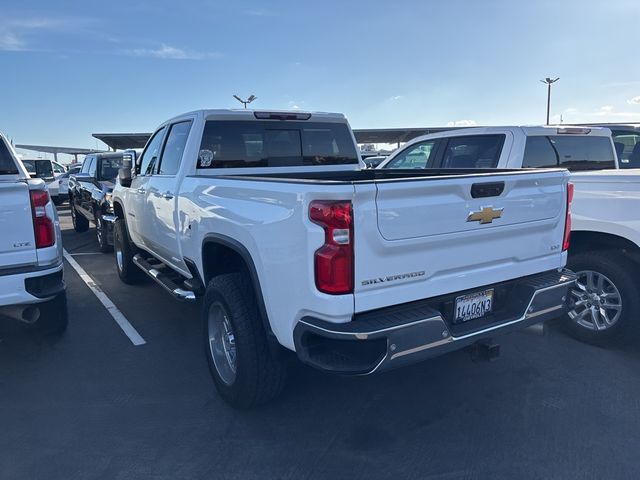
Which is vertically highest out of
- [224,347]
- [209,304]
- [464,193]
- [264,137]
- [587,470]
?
[264,137]

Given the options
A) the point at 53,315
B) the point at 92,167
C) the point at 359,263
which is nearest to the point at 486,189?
the point at 359,263

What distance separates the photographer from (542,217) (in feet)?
10.8

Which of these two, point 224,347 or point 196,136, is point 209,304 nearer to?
point 224,347

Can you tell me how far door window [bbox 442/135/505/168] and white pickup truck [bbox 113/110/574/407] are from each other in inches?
75.8

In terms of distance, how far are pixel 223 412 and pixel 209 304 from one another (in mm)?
767

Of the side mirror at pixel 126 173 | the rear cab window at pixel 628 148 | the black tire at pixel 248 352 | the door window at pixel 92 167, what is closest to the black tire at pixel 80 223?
the door window at pixel 92 167

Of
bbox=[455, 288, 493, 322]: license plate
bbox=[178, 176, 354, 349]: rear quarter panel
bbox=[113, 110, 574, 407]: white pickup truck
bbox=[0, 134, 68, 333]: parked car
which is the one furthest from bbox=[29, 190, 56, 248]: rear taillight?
bbox=[455, 288, 493, 322]: license plate

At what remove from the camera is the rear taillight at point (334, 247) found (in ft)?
8.04

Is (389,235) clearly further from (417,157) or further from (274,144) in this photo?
(417,157)

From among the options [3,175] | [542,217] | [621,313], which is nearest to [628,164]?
[621,313]

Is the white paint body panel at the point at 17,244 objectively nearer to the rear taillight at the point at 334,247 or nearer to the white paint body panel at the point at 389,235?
the white paint body panel at the point at 389,235

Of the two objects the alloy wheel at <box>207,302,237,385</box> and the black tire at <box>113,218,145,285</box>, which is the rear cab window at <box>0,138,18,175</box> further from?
the alloy wheel at <box>207,302,237,385</box>

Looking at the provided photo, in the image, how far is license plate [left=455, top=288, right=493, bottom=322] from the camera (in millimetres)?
2979

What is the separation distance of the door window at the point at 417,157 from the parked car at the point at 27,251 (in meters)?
3.90
